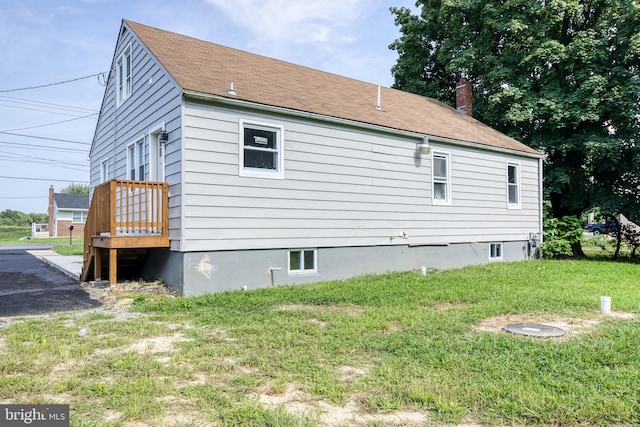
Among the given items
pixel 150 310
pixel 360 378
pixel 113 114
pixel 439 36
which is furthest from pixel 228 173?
pixel 439 36

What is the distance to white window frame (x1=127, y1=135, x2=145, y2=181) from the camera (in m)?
8.99

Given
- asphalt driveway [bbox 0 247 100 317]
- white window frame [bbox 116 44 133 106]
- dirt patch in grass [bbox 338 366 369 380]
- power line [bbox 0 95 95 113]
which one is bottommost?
asphalt driveway [bbox 0 247 100 317]

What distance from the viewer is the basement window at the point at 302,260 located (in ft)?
27.2

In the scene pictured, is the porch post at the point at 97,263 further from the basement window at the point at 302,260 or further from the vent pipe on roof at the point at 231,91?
the vent pipe on roof at the point at 231,91

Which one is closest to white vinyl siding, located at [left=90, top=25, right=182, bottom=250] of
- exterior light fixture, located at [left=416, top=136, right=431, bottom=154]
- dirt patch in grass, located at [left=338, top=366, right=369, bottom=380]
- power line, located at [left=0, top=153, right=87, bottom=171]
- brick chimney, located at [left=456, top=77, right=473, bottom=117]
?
dirt patch in grass, located at [left=338, top=366, right=369, bottom=380]

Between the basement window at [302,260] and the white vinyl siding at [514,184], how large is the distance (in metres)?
7.24

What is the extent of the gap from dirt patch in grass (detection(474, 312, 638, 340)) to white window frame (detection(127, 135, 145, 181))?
7.33m

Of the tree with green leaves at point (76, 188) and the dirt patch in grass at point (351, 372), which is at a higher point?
the tree with green leaves at point (76, 188)

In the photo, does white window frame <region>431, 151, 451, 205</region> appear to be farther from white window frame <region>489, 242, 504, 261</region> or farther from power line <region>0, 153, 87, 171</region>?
power line <region>0, 153, 87, 171</region>

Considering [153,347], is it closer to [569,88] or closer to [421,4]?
[569,88]

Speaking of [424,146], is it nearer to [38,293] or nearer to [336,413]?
[336,413]

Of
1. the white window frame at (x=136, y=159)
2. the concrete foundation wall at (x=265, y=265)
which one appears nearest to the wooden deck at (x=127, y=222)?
the concrete foundation wall at (x=265, y=265)

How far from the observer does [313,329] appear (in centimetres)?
464

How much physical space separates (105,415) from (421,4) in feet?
65.7
